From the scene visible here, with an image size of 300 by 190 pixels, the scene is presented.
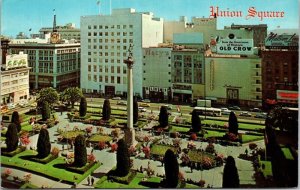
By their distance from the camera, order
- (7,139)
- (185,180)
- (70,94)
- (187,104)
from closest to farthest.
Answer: (185,180) < (7,139) < (70,94) < (187,104)

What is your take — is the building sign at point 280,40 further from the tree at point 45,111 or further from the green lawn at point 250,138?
the tree at point 45,111

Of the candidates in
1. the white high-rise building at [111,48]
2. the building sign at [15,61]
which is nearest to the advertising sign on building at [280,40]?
the white high-rise building at [111,48]

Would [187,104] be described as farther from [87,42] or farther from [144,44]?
[87,42]

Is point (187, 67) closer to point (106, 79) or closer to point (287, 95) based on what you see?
point (106, 79)

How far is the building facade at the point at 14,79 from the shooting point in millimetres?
21172

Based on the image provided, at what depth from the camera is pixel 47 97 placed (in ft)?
78.8

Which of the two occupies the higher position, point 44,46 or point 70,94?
point 44,46

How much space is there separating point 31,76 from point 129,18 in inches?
368

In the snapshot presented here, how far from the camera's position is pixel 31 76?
1055 inches

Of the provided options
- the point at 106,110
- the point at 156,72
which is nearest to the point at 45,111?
the point at 106,110

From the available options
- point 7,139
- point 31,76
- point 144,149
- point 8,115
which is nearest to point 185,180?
point 144,149

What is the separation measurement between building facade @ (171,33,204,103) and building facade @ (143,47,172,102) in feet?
1.66

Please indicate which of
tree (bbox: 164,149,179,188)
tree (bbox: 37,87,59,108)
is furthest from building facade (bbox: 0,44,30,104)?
tree (bbox: 164,149,179,188)

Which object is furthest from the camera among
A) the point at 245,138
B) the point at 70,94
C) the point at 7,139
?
the point at 70,94
